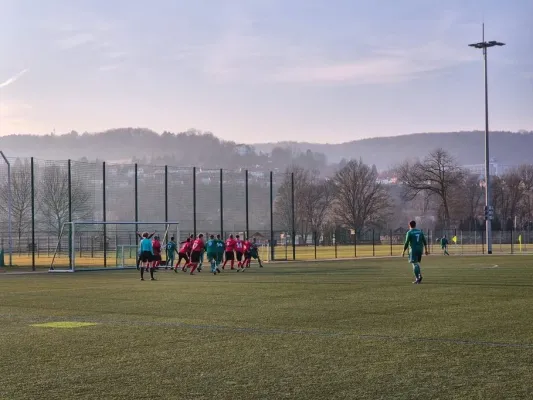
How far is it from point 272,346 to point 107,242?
37536 millimetres

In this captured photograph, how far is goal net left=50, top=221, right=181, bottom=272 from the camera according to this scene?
42.8 metres

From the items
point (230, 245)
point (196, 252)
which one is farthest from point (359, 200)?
point (196, 252)

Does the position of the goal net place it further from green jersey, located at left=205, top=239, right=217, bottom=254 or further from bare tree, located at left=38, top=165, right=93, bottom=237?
green jersey, located at left=205, top=239, right=217, bottom=254

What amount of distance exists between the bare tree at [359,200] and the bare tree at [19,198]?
69.6 m

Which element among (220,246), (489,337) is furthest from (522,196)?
(489,337)

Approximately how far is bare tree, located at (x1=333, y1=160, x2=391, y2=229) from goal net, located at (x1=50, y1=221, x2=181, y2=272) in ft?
240

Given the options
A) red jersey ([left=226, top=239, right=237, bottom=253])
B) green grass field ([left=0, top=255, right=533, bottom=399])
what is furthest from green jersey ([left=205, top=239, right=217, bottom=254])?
green grass field ([left=0, top=255, right=533, bottom=399])

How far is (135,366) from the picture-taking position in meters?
9.26

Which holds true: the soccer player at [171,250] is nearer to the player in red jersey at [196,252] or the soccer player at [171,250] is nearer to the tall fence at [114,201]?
the player in red jersey at [196,252]

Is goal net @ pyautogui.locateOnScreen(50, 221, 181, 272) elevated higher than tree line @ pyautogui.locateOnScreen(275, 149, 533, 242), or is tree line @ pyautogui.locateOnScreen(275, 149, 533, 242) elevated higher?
tree line @ pyautogui.locateOnScreen(275, 149, 533, 242)

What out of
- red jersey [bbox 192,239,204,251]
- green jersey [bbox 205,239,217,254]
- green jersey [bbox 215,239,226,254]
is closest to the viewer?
red jersey [bbox 192,239,204,251]

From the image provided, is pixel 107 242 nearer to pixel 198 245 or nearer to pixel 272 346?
pixel 198 245

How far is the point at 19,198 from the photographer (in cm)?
5684

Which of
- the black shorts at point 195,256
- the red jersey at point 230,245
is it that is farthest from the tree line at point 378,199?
the black shorts at point 195,256
